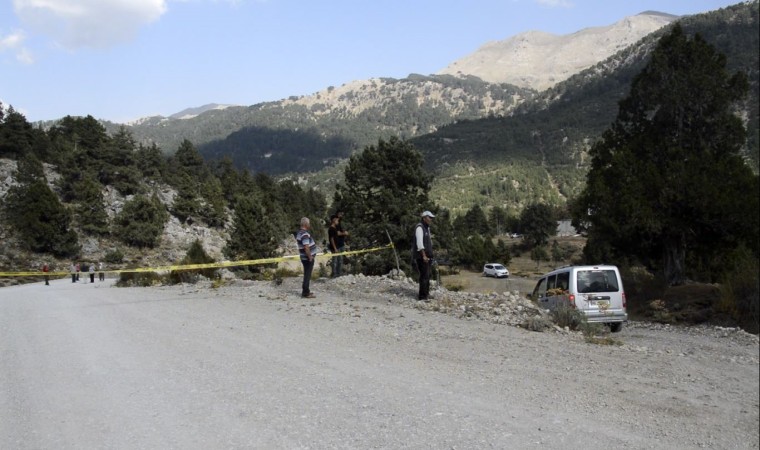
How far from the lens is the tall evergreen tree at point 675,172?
18.4 m

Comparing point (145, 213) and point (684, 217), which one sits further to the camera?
point (145, 213)

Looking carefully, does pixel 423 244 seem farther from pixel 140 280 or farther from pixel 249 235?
pixel 249 235

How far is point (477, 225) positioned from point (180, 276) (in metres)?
125

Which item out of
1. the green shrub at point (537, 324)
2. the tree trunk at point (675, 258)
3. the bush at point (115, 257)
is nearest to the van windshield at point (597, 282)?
the green shrub at point (537, 324)

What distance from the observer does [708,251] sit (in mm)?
22672

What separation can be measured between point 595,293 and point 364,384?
8917 mm

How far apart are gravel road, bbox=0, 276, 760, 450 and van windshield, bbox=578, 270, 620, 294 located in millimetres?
1679

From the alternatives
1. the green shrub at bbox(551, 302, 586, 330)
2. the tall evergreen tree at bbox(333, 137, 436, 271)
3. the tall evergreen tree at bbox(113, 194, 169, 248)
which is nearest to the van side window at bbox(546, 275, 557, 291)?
the green shrub at bbox(551, 302, 586, 330)

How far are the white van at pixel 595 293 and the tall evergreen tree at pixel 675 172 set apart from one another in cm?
584

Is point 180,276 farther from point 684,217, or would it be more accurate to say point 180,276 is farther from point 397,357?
point 684,217

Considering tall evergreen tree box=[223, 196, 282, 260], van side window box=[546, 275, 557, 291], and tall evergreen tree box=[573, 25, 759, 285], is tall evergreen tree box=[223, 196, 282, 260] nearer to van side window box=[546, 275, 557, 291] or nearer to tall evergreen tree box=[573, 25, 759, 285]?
tall evergreen tree box=[573, 25, 759, 285]

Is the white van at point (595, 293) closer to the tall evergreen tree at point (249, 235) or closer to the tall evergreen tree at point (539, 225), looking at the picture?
the tall evergreen tree at point (249, 235)

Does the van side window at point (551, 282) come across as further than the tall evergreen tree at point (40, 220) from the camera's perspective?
No

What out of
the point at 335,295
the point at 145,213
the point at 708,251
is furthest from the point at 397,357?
the point at 145,213
